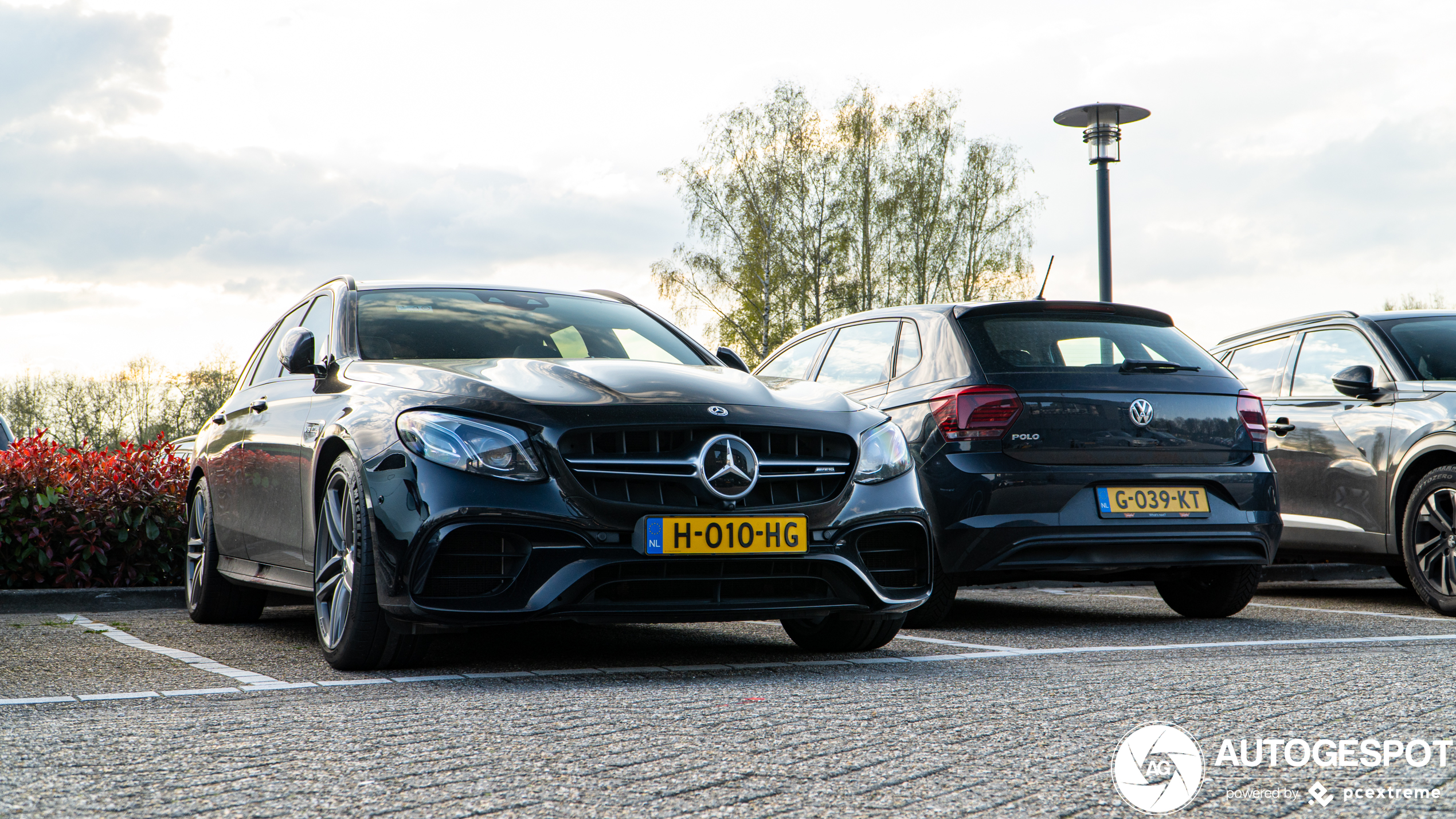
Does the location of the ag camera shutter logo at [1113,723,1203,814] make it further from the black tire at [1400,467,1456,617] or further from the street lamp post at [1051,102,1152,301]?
the street lamp post at [1051,102,1152,301]

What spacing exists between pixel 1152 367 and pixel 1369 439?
80.6 inches

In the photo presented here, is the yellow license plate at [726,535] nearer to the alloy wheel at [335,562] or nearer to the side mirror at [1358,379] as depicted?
the alloy wheel at [335,562]

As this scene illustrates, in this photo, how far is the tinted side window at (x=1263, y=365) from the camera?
871 centimetres

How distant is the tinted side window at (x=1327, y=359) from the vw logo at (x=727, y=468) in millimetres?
4858

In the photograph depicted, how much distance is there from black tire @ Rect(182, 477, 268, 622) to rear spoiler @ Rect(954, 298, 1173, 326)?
12.2ft

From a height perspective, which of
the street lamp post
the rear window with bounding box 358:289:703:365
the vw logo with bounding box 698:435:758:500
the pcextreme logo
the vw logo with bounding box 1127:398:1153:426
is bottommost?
the pcextreme logo

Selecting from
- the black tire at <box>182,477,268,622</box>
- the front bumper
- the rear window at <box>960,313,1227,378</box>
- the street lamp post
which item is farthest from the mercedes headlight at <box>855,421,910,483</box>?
the street lamp post

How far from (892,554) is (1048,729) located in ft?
5.19

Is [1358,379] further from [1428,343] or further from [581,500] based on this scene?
[581,500]

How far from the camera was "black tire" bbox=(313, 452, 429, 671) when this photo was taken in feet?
14.9

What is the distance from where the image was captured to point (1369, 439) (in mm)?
7770

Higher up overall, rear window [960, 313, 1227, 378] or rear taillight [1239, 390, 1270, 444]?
rear window [960, 313, 1227, 378]

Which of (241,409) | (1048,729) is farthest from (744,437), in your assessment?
(241,409)

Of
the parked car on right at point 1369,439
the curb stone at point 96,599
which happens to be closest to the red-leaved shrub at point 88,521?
the curb stone at point 96,599
